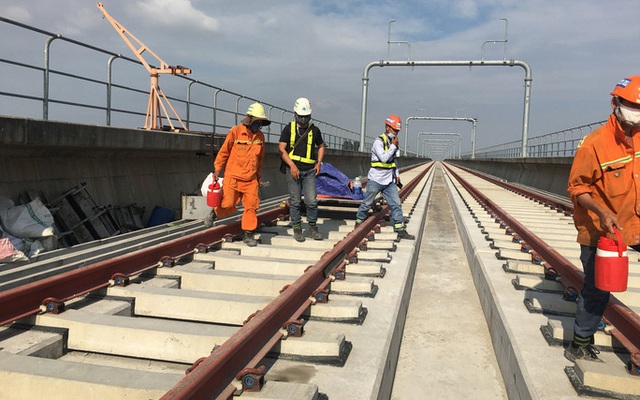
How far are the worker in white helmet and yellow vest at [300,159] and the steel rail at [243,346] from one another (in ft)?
7.92

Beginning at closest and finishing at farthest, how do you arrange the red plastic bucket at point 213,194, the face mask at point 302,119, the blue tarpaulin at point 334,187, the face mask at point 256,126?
1. the red plastic bucket at point 213,194
2. the face mask at point 256,126
3. the face mask at point 302,119
4. the blue tarpaulin at point 334,187

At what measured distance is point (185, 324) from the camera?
3.65 m

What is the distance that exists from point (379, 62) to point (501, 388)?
2548cm

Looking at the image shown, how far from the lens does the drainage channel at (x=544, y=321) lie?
3010 millimetres

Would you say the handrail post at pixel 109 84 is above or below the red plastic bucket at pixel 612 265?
above

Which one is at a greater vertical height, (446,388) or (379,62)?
(379,62)

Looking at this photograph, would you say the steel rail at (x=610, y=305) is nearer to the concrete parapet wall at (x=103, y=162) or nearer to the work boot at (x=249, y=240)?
the work boot at (x=249, y=240)

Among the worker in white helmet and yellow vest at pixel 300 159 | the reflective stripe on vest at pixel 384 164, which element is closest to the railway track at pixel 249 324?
the worker in white helmet and yellow vest at pixel 300 159

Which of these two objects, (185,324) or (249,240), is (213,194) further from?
(185,324)

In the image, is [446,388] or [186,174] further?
[186,174]

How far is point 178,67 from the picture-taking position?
15.7 m

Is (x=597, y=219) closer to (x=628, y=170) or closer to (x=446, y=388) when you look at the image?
(x=628, y=170)

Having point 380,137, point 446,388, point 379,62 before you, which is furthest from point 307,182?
point 379,62

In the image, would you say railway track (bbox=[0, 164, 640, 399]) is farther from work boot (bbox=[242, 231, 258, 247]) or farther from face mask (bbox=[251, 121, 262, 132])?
face mask (bbox=[251, 121, 262, 132])
